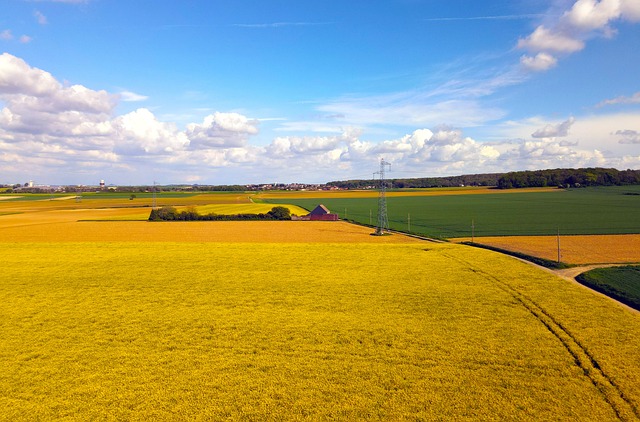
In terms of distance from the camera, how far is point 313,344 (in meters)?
16.9

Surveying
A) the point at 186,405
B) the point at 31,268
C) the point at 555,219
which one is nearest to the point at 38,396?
the point at 186,405

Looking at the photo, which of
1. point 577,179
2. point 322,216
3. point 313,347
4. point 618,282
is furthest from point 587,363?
point 577,179

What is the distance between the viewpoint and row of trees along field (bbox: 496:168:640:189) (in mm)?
183500

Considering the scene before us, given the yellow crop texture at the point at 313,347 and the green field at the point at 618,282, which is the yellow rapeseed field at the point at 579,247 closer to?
the green field at the point at 618,282

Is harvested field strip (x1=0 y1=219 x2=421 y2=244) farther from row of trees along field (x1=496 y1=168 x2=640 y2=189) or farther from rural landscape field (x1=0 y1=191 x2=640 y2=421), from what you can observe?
row of trees along field (x1=496 y1=168 x2=640 y2=189)

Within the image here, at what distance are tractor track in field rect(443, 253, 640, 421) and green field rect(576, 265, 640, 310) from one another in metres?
6.38

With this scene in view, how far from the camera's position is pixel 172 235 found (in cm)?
6153

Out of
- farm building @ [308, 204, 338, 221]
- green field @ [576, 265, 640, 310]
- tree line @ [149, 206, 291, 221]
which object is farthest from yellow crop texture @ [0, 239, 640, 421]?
tree line @ [149, 206, 291, 221]

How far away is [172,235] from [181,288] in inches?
1486

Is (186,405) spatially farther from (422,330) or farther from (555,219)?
(555,219)

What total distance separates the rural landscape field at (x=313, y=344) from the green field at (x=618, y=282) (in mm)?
1532

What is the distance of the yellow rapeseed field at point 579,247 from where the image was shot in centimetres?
3800

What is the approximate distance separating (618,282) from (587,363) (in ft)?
54.4

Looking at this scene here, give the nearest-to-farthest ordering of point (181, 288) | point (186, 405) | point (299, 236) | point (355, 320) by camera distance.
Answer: point (186, 405), point (355, 320), point (181, 288), point (299, 236)
